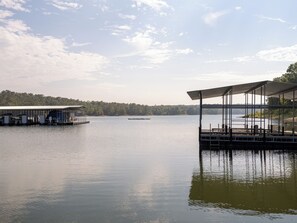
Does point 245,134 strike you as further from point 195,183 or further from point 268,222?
point 268,222

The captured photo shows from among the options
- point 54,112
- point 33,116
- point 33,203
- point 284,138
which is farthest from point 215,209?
point 33,116

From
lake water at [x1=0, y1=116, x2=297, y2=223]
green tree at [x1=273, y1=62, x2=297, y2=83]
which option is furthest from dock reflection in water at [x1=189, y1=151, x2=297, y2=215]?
green tree at [x1=273, y1=62, x2=297, y2=83]

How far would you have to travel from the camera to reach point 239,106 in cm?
4297

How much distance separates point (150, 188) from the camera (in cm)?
2234

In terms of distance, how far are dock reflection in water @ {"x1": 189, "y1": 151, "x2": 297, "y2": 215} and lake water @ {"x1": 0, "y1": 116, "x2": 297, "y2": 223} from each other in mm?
50

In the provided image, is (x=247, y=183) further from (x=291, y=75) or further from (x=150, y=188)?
(x=291, y=75)

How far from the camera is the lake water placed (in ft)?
55.8

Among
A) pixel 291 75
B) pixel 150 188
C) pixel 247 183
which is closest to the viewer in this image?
pixel 150 188

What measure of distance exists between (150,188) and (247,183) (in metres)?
6.60

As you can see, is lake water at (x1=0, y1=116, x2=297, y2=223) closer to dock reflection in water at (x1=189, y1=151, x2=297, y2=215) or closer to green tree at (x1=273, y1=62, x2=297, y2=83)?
dock reflection in water at (x1=189, y1=151, x2=297, y2=215)

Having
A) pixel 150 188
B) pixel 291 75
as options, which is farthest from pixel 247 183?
pixel 291 75

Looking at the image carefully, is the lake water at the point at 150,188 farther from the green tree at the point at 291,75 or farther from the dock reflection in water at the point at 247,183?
the green tree at the point at 291,75

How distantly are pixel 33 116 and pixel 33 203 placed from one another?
10959 cm

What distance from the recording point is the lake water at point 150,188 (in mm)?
17000
